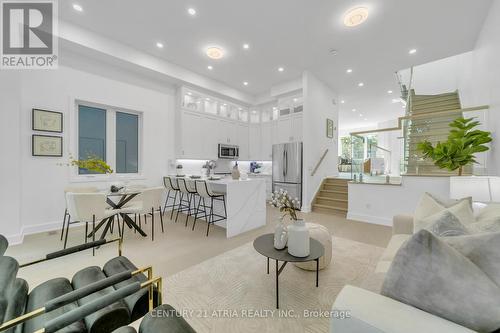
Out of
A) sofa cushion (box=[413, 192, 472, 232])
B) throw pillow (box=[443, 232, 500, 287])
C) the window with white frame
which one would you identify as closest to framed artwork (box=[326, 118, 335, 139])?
sofa cushion (box=[413, 192, 472, 232])

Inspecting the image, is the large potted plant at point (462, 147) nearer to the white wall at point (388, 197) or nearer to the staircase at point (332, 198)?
the white wall at point (388, 197)

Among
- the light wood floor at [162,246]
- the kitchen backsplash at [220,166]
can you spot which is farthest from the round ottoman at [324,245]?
the kitchen backsplash at [220,166]

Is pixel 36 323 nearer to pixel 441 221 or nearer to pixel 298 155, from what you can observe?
pixel 441 221

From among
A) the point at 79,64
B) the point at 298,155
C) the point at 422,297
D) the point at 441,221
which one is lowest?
the point at 422,297

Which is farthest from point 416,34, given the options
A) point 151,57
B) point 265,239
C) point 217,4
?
point 151,57

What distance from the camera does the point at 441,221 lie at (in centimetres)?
115

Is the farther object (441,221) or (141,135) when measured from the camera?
(141,135)

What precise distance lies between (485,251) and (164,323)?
1.39m

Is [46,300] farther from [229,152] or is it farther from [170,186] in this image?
[229,152]

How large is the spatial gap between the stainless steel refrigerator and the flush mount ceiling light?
9.26 feet

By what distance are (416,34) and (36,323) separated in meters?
5.81

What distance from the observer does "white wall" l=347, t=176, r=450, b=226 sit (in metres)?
3.67

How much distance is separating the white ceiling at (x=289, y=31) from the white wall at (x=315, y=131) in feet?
1.71

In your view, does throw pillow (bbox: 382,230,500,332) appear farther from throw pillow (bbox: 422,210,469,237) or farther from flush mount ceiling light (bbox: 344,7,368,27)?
flush mount ceiling light (bbox: 344,7,368,27)
